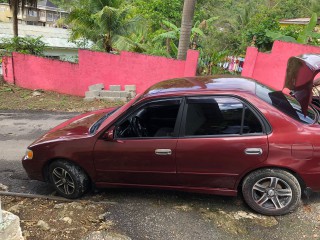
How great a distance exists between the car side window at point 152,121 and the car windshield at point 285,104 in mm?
1127

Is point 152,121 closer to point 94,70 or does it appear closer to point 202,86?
point 202,86

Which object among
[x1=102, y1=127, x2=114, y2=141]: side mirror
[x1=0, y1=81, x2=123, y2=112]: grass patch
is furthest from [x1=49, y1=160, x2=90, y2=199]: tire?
[x1=0, y1=81, x2=123, y2=112]: grass patch

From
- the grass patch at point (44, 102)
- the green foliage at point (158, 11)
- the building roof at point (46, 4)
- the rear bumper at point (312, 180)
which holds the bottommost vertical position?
the grass patch at point (44, 102)

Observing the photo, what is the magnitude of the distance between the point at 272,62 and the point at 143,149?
7.22m

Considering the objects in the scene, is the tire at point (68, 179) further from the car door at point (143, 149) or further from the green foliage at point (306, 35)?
the green foliage at point (306, 35)

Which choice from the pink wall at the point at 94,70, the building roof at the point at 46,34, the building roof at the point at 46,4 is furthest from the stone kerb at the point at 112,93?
the building roof at the point at 46,4

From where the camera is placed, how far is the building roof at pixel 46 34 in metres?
27.1

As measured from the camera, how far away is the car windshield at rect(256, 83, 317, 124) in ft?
12.8

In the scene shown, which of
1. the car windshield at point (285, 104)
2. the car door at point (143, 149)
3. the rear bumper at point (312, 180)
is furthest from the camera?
the car door at point (143, 149)

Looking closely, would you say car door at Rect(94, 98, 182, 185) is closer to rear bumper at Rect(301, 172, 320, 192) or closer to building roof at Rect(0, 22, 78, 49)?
rear bumper at Rect(301, 172, 320, 192)

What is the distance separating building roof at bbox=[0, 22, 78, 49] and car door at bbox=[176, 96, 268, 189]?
24.6 m

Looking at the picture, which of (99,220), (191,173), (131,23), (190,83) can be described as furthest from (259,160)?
(131,23)

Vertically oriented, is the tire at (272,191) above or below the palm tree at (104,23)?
below

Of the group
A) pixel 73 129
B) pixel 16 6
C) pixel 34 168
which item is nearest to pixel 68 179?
pixel 34 168
